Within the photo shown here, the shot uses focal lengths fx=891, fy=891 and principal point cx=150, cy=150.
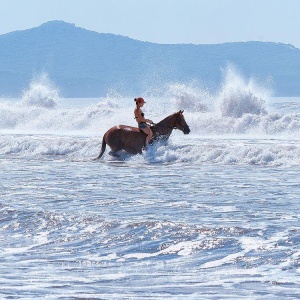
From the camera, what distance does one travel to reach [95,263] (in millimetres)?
8430

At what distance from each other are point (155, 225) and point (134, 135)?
11216mm

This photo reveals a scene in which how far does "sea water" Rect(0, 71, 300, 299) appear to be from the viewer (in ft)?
24.7

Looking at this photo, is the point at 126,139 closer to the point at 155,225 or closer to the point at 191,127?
the point at 155,225

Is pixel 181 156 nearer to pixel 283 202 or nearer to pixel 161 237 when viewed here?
pixel 283 202

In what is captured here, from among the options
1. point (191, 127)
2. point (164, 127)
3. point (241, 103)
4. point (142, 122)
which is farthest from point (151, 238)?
point (241, 103)

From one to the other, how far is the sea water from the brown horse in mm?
248

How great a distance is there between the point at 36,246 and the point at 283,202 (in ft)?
14.0

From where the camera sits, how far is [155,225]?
10.3 meters

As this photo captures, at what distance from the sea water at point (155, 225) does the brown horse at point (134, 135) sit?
0.81 feet

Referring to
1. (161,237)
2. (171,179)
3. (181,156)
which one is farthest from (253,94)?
(161,237)

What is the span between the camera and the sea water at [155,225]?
7543 millimetres

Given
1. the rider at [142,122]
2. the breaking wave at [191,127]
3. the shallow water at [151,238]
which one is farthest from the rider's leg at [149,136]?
the shallow water at [151,238]

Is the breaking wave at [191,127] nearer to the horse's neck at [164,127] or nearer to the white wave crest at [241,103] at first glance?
the white wave crest at [241,103]

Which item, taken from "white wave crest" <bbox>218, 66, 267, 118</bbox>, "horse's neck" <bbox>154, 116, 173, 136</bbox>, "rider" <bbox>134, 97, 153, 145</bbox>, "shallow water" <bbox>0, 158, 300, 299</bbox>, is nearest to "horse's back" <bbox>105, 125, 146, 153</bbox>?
"rider" <bbox>134, 97, 153, 145</bbox>
